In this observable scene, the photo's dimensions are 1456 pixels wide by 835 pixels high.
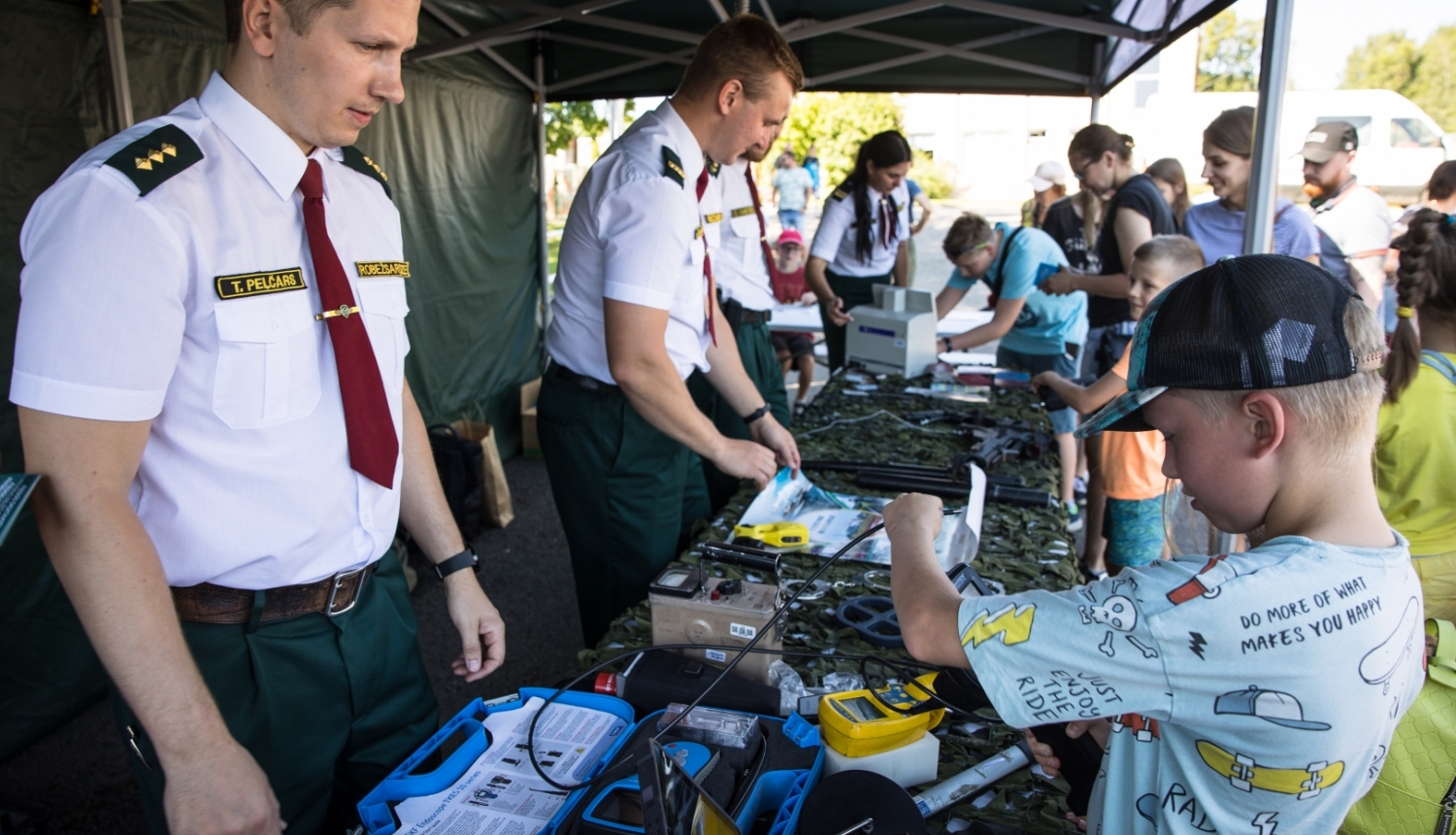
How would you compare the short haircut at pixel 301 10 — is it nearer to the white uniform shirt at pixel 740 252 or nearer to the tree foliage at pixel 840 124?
the white uniform shirt at pixel 740 252

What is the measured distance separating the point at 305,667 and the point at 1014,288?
3.78 metres

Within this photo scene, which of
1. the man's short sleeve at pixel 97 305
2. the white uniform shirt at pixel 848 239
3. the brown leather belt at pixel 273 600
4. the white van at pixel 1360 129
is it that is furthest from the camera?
the white van at pixel 1360 129

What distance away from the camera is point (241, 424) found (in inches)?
47.0

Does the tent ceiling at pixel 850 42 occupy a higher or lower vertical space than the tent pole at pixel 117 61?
higher

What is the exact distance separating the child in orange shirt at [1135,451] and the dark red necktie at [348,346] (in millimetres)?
2400

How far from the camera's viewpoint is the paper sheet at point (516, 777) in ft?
3.72

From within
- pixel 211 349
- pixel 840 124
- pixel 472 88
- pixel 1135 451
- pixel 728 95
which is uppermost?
pixel 840 124

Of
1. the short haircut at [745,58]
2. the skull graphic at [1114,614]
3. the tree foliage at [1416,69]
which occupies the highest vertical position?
the tree foliage at [1416,69]

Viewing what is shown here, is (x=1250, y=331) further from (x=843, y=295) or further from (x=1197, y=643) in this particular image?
(x=843, y=295)

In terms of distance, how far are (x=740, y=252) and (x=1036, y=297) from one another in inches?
65.4

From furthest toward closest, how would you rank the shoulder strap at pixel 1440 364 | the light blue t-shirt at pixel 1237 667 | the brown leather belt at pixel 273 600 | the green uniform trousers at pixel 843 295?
the green uniform trousers at pixel 843 295, the shoulder strap at pixel 1440 364, the brown leather belt at pixel 273 600, the light blue t-shirt at pixel 1237 667

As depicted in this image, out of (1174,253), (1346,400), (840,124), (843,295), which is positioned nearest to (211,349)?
(1346,400)

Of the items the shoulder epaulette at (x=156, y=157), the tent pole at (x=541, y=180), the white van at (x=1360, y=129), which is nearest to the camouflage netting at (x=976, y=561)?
the shoulder epaulette at (x=156, y=157)

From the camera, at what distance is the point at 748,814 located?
1.14m
